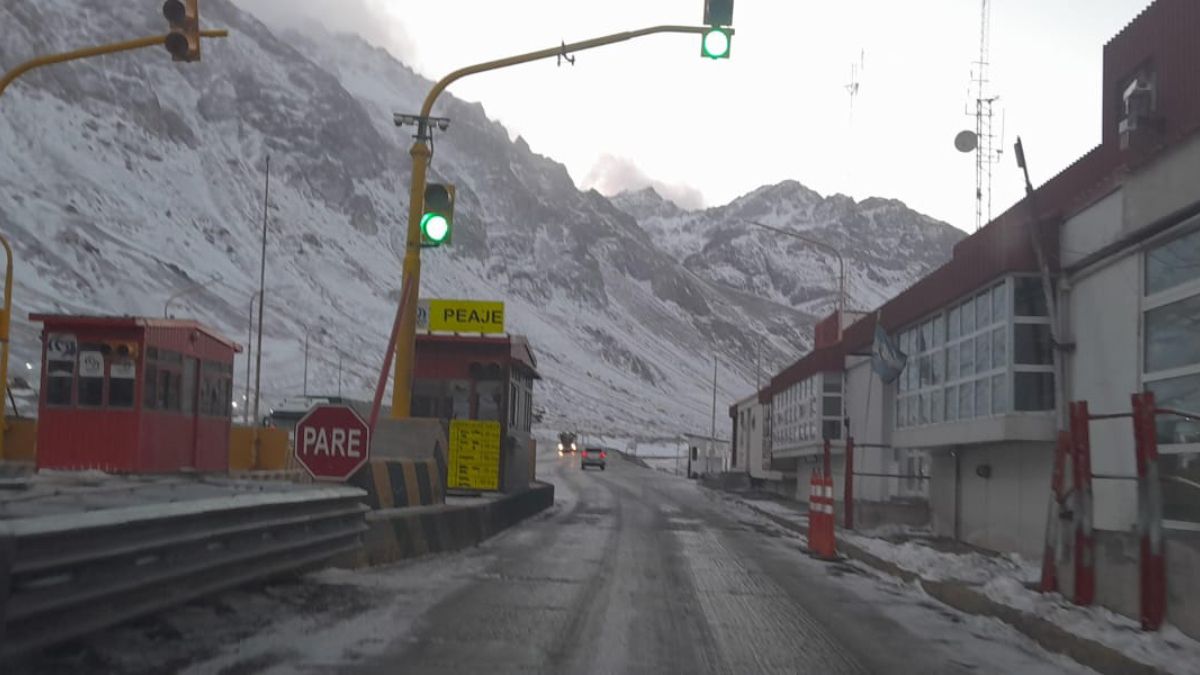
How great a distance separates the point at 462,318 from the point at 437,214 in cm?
1118

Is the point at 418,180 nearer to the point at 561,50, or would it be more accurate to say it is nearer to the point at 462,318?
the point at 561,50

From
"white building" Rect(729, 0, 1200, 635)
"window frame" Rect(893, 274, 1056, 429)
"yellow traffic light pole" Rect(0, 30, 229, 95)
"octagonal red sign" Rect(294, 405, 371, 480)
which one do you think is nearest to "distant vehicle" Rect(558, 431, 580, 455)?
"white building" Rect(729, 0, 1200, 635)

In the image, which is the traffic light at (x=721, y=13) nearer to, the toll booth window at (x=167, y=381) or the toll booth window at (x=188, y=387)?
the toll booth window at (x=167, y=381)

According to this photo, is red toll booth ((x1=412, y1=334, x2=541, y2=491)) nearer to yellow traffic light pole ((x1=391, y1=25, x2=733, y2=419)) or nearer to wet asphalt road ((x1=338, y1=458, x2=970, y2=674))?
wet asphalt road ((x1=338, y1=458, x2=970, y2=674))

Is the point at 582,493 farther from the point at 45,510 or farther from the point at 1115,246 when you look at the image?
the point at 45,510

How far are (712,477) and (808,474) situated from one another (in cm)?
1918

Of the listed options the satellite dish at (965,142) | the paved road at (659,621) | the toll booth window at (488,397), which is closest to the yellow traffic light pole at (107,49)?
the paved road at (659,621)

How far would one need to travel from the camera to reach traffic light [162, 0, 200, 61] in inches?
530

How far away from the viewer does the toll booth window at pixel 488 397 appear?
25.5 metres

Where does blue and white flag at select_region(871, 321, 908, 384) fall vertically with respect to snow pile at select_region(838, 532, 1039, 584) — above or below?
above

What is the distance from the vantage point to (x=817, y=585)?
47.2 feet

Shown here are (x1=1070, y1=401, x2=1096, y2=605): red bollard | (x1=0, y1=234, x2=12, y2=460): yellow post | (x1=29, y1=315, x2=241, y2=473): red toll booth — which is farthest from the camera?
(x1=29, y1=315, x2=241, y2=473): red toll booth

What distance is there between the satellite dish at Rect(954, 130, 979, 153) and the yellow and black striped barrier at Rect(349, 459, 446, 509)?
12910mm

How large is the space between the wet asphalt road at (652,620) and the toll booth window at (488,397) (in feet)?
21.2
